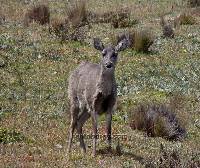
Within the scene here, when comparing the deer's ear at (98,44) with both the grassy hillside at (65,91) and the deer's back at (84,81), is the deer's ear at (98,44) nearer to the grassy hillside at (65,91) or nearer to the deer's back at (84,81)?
the deer's back at (84,81)

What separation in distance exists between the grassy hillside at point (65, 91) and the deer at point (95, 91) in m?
0.51

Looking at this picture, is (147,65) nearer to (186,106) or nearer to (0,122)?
(186,106)

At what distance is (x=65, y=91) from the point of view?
1484cm

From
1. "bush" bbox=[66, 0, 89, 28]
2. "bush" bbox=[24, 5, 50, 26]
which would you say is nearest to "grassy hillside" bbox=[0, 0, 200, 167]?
"bush" bbox=[24, 5, 50, 26]

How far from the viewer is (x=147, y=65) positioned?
17578mm

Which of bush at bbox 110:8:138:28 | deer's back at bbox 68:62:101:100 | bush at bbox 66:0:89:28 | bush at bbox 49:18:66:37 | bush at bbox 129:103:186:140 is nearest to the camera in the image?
deer's back at bbox 68:62:101:100

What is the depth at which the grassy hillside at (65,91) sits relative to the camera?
997cm

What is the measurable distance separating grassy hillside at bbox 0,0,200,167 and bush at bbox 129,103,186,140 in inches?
8.7

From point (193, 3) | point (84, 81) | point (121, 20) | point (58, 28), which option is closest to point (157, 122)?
point (84, 81)

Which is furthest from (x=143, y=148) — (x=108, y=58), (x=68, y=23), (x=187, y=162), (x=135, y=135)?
(x=68, y=23)

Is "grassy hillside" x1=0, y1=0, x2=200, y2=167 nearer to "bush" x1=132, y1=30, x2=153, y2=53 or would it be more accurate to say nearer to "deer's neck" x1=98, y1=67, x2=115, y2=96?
"bush" x1=132, y1=30, x2=153, y2=53

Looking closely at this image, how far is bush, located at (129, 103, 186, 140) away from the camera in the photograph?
41.4 ft

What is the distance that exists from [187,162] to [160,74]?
8763mm

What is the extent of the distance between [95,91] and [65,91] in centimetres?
481
